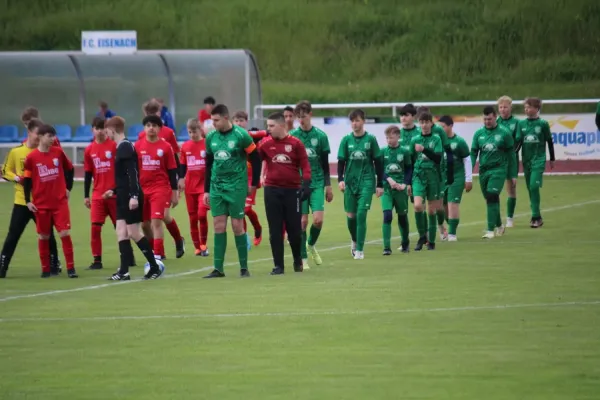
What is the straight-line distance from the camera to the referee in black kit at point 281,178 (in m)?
16.3

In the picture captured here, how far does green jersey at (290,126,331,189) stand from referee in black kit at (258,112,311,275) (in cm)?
153

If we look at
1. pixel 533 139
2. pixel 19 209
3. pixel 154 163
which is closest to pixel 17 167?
pixel 19 209

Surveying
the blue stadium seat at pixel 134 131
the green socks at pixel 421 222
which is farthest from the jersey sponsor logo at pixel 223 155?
the blue stadium seat at pixel 134 131

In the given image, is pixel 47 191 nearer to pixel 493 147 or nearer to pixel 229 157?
pixel 229 157

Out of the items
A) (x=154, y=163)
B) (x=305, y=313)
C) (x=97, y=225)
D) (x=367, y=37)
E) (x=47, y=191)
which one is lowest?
(x=305, y=313)

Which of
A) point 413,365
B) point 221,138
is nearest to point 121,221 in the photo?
point 221,138

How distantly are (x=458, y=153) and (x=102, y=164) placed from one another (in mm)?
6242

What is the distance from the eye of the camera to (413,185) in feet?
65.6

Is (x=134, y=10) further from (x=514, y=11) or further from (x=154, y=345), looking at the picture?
(x=154, y=345)

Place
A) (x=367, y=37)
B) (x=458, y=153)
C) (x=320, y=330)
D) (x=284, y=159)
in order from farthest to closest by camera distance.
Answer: (x=367, y=37) < (x=458, y=153) < (x=284, y=159) < (x=320, y=330)

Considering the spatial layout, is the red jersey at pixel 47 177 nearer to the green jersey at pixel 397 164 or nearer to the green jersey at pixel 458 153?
the green jersey at pixel 397 164

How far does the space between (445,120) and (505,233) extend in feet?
7.56

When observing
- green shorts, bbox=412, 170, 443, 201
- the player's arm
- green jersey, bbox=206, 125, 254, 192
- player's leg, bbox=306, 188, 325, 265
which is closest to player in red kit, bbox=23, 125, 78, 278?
the player's arm

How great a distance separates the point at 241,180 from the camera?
1605 centimetres
